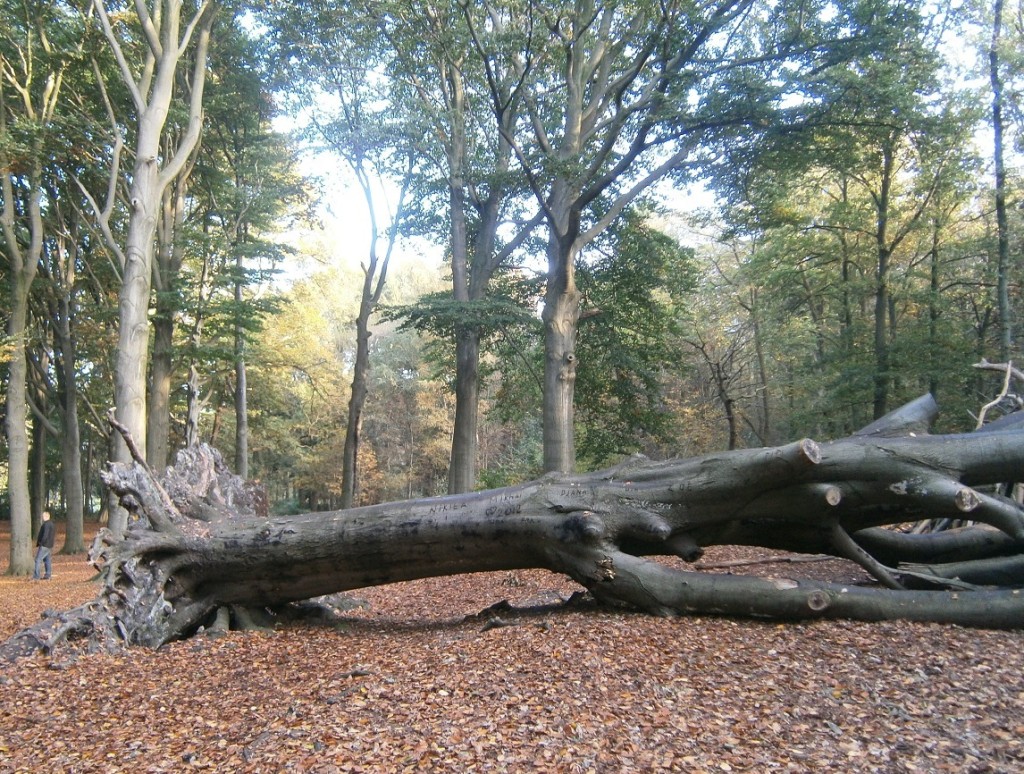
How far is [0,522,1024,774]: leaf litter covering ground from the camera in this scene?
3.27 m

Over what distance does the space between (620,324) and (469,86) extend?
6.94 metres

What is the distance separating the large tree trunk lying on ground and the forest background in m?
5.27

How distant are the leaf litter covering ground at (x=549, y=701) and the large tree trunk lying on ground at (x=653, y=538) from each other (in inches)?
10.7

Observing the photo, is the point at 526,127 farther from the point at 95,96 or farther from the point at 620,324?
the point at 95,96

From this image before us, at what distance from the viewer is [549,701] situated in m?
3.88

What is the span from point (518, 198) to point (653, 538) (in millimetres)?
12933

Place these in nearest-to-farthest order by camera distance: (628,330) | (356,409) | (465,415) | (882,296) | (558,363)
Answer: (558,363) < (465,415) < (356,409) < (628,330) < (882,296)

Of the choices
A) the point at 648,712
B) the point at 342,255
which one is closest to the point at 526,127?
the point at 648,712

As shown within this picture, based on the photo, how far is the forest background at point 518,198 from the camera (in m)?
11.0

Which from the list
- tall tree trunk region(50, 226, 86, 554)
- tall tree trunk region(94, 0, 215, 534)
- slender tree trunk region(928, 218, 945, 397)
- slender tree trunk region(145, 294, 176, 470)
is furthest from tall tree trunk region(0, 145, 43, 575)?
slender tree trunk region(928, 218, 945, 397)

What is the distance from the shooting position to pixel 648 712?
3682mm

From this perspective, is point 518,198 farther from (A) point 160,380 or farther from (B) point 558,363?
(A) point 160,380

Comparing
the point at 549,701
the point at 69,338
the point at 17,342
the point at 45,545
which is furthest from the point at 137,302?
the point at 549,701

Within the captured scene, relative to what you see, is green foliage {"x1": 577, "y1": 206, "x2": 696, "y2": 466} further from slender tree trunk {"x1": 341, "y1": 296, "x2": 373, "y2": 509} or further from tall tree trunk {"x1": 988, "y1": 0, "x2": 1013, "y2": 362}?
tall tree trunk {"x1": 988, "y1": 0, "x2": 1013, "y2": 362}
